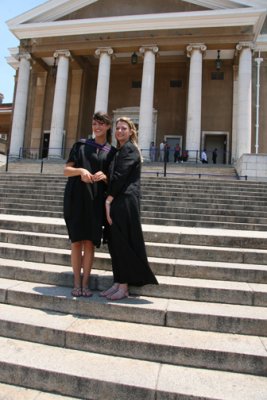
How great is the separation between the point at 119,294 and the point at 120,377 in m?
1.09

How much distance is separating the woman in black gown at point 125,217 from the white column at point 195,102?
1679cm

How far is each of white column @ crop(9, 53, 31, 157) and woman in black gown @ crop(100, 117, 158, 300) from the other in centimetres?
2123

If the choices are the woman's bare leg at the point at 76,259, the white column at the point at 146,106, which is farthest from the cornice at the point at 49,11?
the woman's bare leg at the point at 76,259

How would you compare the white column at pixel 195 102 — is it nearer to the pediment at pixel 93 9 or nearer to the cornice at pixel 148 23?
the cornice at pixel 148 23

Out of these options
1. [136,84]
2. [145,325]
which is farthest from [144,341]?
[136,84]

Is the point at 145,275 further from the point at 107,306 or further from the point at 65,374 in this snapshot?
the point at 65,374

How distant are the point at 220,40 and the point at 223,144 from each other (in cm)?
685

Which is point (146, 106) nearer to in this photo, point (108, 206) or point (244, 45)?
point (244, 45)

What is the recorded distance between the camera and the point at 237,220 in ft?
26.4

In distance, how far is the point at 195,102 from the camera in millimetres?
20375

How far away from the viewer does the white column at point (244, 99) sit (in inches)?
782

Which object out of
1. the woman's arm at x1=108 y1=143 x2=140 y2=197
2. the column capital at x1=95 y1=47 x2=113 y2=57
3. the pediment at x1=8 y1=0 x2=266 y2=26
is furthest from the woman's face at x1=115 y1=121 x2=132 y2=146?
the pediment at x1=8 y1=0 x2=266 y2=26

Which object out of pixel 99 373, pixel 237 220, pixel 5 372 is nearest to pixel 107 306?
pixel 99 373

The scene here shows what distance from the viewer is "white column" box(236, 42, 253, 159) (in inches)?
782
